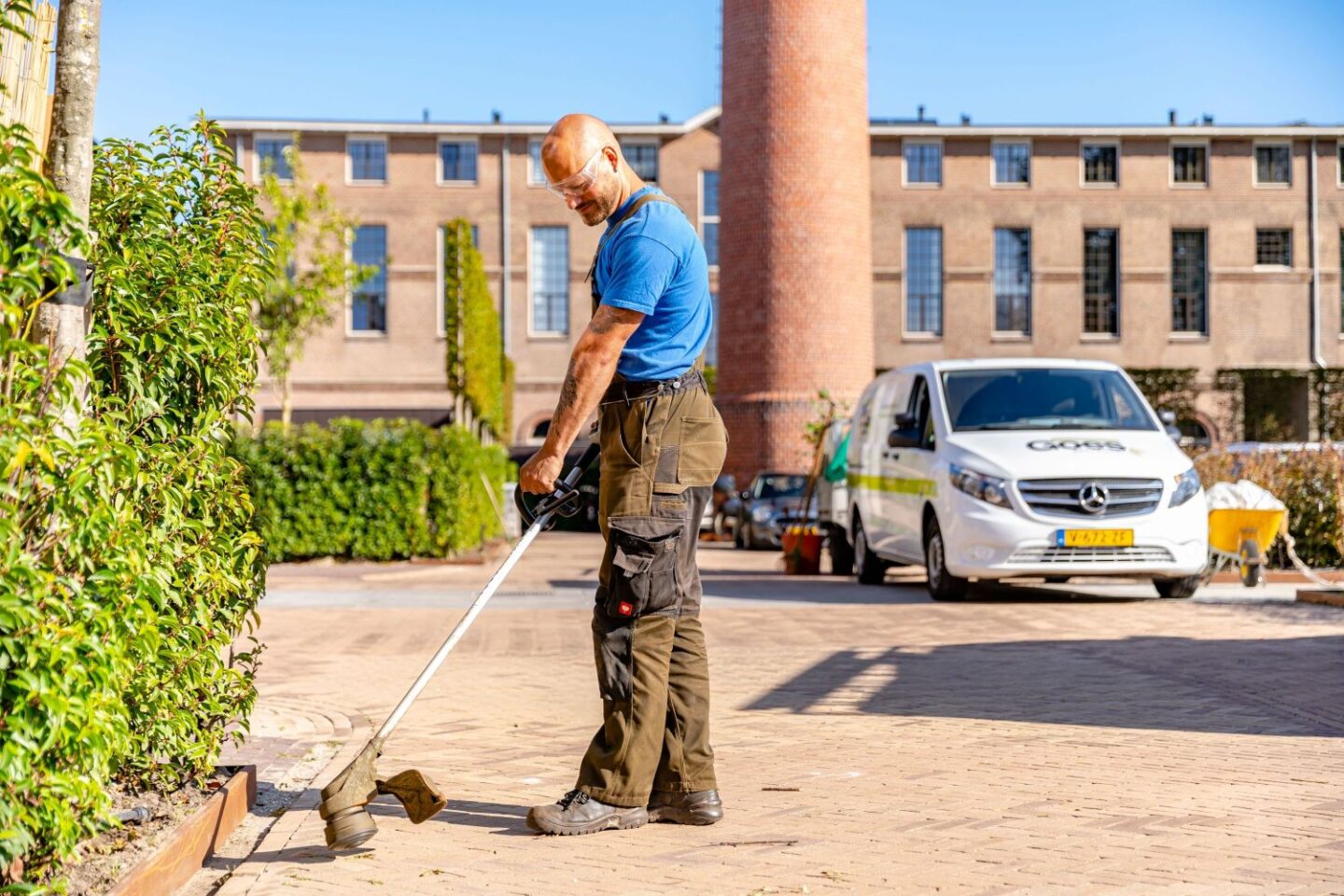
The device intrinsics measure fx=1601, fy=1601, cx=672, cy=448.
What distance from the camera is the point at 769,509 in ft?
85.5

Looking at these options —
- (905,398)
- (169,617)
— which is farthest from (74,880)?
(905,398)

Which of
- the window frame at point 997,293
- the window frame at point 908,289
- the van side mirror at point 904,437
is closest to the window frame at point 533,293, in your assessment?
the window frame at point 908,289

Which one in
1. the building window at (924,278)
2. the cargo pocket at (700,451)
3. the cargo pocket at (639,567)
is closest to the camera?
the cargo pocket at (639,567)

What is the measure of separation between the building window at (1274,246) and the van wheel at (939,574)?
136 ft

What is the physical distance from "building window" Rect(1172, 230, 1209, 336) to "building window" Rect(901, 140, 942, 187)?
7.88 meters

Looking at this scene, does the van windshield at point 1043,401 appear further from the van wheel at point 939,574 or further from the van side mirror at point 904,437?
the van wheel at point 939,574

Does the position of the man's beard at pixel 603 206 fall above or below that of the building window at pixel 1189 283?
below

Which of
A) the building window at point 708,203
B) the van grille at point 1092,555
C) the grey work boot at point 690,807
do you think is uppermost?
the building window at point 708,203

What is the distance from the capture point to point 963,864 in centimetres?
411

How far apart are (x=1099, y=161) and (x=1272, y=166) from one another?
553cm

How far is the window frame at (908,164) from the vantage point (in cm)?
4928

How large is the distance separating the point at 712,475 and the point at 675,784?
35.9 inches

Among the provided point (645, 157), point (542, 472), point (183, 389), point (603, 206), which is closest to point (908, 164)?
point (645, 157)

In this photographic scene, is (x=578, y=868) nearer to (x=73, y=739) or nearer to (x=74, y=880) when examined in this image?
(x=74, y=880)
